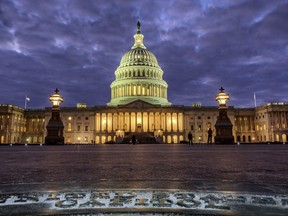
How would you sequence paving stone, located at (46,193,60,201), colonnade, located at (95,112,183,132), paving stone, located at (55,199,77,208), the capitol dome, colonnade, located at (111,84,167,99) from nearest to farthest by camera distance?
paving stone, located at (55,199,77,208) < paving stone, located at (46,193,60,201) < colonnade, located at (95,112,183,132) < the capitol dome < colonnade, located at (111,84,167,99)

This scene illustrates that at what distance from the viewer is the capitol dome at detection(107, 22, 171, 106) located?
114 m

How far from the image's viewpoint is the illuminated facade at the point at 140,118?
102m

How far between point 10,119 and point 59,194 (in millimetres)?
110780

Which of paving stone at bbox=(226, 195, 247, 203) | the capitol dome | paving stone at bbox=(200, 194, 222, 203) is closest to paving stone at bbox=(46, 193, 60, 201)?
paving stone at bbox=(200, 194, 222, 203)

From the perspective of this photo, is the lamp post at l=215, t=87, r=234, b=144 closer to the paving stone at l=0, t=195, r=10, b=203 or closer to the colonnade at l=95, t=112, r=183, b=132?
the paving stone at l=0, t=195, r=10, b=203

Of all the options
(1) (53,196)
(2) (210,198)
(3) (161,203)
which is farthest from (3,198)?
(2) (210,198)

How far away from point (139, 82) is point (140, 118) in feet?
62.1

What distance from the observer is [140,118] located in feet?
338

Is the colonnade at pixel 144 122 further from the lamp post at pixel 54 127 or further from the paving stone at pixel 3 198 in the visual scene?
the paving stone at pixel 3 198

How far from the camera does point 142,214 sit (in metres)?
2.18

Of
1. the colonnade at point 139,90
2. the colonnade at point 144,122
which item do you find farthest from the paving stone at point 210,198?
the colonnade at point 139,90

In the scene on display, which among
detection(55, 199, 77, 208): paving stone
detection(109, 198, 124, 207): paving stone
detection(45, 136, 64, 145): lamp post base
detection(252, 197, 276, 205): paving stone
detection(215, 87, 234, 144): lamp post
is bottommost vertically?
detection(252, 197, 276, 205): paving stone

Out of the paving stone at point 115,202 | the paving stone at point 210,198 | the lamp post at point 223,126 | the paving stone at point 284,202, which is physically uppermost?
the lamp post at point 223,126

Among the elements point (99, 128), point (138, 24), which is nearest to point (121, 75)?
point (99, 128)
